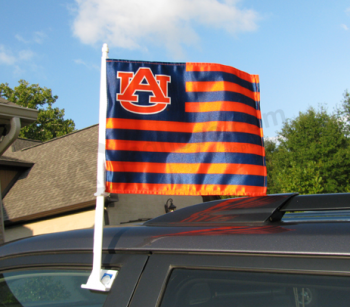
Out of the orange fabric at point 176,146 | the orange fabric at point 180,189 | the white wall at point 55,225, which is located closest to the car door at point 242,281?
the orange fabric at point 180,189

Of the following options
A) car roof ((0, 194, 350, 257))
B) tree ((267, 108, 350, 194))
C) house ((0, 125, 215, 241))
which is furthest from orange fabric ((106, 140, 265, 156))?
tree ((267, 108, 350, 194))

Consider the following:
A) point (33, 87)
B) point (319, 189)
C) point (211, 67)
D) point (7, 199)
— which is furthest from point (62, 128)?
point (211, 67)

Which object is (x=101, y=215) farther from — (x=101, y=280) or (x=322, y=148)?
(x=322, y=148)

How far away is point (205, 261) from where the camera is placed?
52.1 inches

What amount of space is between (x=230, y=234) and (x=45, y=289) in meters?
0.96

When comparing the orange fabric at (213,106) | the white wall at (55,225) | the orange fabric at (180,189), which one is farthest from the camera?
the white wall at (55,225)

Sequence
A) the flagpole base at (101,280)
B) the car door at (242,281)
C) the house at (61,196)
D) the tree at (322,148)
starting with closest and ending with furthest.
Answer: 1. the car door at (242,281)
2. the flagpole base at (101,280)
3. the house at (61,196)
4. the tree at (322,148)

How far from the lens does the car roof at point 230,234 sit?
1.23 meters

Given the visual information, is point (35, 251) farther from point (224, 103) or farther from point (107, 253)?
point (224, 103)

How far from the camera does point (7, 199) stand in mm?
14516

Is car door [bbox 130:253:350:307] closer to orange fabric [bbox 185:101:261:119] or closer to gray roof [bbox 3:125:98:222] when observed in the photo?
orange fabric [bbox 185:101:261:119]

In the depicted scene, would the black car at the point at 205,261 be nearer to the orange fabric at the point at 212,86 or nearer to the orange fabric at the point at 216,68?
the orange fabric at the point at 212,86

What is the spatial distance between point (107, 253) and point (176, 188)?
0.61m

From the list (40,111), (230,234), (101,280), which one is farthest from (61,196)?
(40,111)
